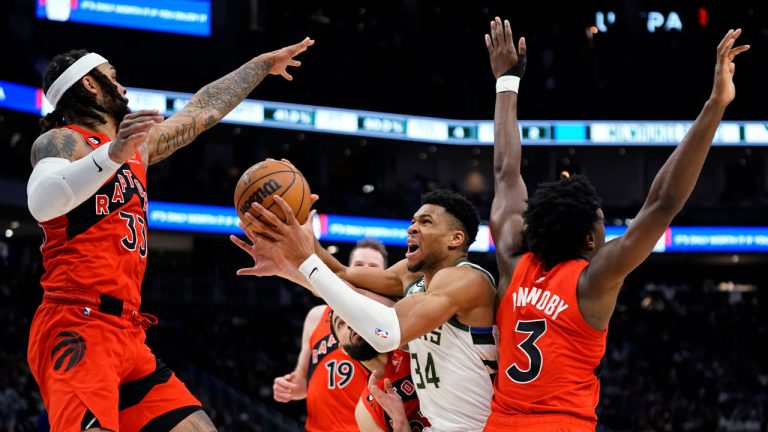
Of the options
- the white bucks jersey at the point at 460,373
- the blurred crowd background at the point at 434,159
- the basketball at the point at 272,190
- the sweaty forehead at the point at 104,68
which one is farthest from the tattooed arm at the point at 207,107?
the blurred crowd background at the point at 434,159

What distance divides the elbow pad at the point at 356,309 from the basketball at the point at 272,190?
0.34m

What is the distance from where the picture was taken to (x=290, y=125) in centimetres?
2381

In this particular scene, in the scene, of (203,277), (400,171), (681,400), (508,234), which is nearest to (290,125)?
(203,277)

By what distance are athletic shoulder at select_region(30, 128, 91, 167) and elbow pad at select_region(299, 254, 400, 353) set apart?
3.55ft

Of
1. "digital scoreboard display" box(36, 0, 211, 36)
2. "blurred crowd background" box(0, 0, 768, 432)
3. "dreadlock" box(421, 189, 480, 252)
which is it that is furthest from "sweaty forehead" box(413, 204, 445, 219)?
"digital scoreboard display" box(36, 0, 211, 36)

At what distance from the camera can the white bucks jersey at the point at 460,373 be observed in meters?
4.26

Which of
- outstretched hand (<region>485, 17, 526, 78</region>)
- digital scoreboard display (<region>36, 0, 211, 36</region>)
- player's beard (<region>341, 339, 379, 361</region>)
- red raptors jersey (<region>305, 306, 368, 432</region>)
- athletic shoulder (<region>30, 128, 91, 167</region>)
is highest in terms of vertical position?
digital scoreboard display (<region>36, 0, 211, 36</region>)

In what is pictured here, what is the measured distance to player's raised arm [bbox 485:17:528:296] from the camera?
4.36 meters

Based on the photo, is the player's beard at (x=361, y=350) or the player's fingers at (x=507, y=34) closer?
the player's fingers at (x=507, y=34)

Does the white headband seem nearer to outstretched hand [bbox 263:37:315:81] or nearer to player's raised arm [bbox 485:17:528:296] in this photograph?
outstretched hand [bbox 263:37:315:81]

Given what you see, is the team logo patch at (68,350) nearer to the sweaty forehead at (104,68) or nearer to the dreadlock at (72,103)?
the dreadlock at (72,103)

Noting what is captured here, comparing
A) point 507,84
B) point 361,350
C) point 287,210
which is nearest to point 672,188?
point 507,84

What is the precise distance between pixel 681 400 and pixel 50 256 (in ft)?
60.0

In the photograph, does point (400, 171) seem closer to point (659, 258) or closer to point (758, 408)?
point (659, 258)
